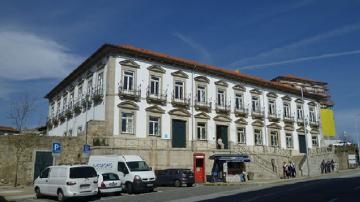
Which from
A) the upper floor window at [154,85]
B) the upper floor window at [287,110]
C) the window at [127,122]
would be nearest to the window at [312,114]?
the upper floor window at [287,110]

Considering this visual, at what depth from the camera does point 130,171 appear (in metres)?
23.7

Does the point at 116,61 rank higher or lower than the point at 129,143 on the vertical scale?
higher

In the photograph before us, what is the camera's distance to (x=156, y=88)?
35219mm

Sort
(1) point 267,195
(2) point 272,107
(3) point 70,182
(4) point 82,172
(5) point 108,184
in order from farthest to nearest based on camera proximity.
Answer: (2) point 272,107, (5) point 108,184, (4) point 82,172, (3) point 70,182, (1) point 267,195

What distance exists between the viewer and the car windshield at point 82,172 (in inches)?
765

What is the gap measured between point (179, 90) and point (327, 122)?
2739cm

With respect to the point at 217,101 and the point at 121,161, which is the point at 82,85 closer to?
the point at 217,101

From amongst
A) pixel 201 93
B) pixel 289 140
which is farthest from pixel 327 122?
pixel 201 93

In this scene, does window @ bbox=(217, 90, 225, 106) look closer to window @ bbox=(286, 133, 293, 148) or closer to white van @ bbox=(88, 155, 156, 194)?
window @ bbox=(286, 133, 293, 148)

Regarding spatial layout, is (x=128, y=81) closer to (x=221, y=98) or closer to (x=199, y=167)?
(x=199, y=167)

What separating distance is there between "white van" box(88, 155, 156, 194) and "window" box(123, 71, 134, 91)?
9.00 meters

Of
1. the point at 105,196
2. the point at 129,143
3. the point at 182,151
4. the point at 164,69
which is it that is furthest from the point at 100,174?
the point at 164,69

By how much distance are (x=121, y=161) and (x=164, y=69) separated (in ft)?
44.5

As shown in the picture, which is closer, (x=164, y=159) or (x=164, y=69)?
(x=164, y=159)
